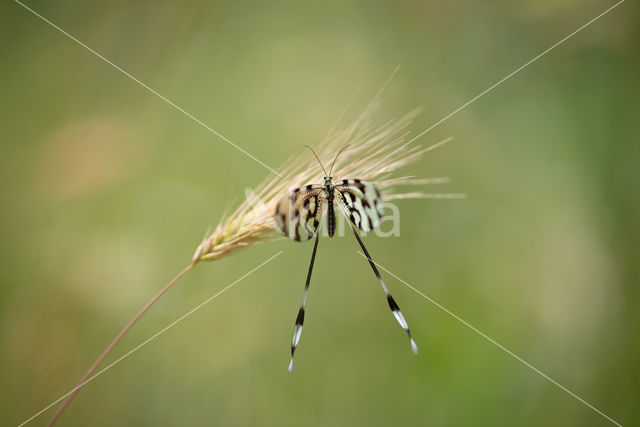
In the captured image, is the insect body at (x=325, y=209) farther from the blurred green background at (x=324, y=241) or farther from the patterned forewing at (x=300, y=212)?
the blurred green background at (x=324, y=241)

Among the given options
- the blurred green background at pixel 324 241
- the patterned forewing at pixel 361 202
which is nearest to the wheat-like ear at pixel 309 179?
the patterned forewing at pixel 361 202

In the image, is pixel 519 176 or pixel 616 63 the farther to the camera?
pixel 519 176

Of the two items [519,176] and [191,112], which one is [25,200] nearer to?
[191,112]

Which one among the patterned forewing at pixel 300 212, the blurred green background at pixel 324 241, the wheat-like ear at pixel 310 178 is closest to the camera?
the patterned forewing at pixel 300 212

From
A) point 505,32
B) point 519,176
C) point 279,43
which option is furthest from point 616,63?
point 279,43

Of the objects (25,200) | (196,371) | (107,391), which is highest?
(25,200)

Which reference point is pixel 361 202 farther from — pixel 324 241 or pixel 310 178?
pixel 324 241

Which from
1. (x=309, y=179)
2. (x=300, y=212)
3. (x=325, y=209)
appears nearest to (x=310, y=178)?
(x=309, y=179)
